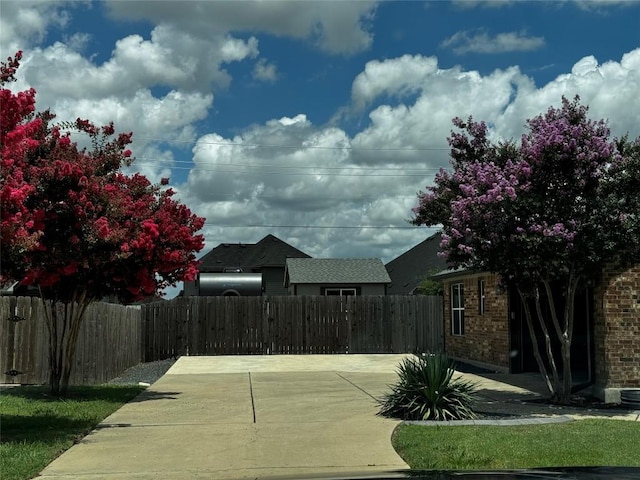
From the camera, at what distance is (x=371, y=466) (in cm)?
711

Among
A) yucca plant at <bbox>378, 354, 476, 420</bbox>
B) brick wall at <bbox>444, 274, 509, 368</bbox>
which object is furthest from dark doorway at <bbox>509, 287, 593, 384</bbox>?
yucca plant at <bbox>378, 354, 476, 420</bbox>

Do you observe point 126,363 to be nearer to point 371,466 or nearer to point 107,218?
point 107,218

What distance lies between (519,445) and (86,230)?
21.7 ft

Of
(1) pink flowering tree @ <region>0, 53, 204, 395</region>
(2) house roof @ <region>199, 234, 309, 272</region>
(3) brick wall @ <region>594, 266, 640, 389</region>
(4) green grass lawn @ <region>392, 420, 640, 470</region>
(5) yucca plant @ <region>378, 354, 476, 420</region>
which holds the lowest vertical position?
(4) green grass lawn @ <region>392, 420, 640, 470</region>

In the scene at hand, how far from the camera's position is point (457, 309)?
21797mm

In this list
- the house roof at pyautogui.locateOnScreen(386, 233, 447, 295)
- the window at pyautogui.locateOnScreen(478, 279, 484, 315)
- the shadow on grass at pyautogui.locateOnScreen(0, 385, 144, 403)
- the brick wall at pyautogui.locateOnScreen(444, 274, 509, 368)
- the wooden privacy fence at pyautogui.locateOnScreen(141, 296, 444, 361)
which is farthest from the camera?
the house roof at pyautogui.locateOnScreen(386, 233, 447, 295)

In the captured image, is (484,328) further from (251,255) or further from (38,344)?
(251,255)

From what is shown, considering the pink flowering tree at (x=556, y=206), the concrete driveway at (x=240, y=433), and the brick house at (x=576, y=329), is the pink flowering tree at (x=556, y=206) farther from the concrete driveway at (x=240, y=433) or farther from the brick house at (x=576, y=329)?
the concrete driveway at (x=240, y=433)

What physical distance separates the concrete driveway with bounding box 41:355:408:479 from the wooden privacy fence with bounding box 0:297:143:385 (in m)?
1.51

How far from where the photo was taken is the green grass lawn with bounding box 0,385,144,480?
7.29 m

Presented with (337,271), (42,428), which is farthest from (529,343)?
(337,271)

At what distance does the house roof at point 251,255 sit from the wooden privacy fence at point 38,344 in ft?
99.4

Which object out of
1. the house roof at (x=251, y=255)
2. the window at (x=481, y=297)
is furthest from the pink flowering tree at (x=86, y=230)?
the house roof at (x=251, y=255)

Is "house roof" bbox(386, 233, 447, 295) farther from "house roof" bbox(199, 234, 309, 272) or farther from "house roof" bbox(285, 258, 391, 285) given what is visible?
"house roof" bbox(199, 234, 309, 272)
